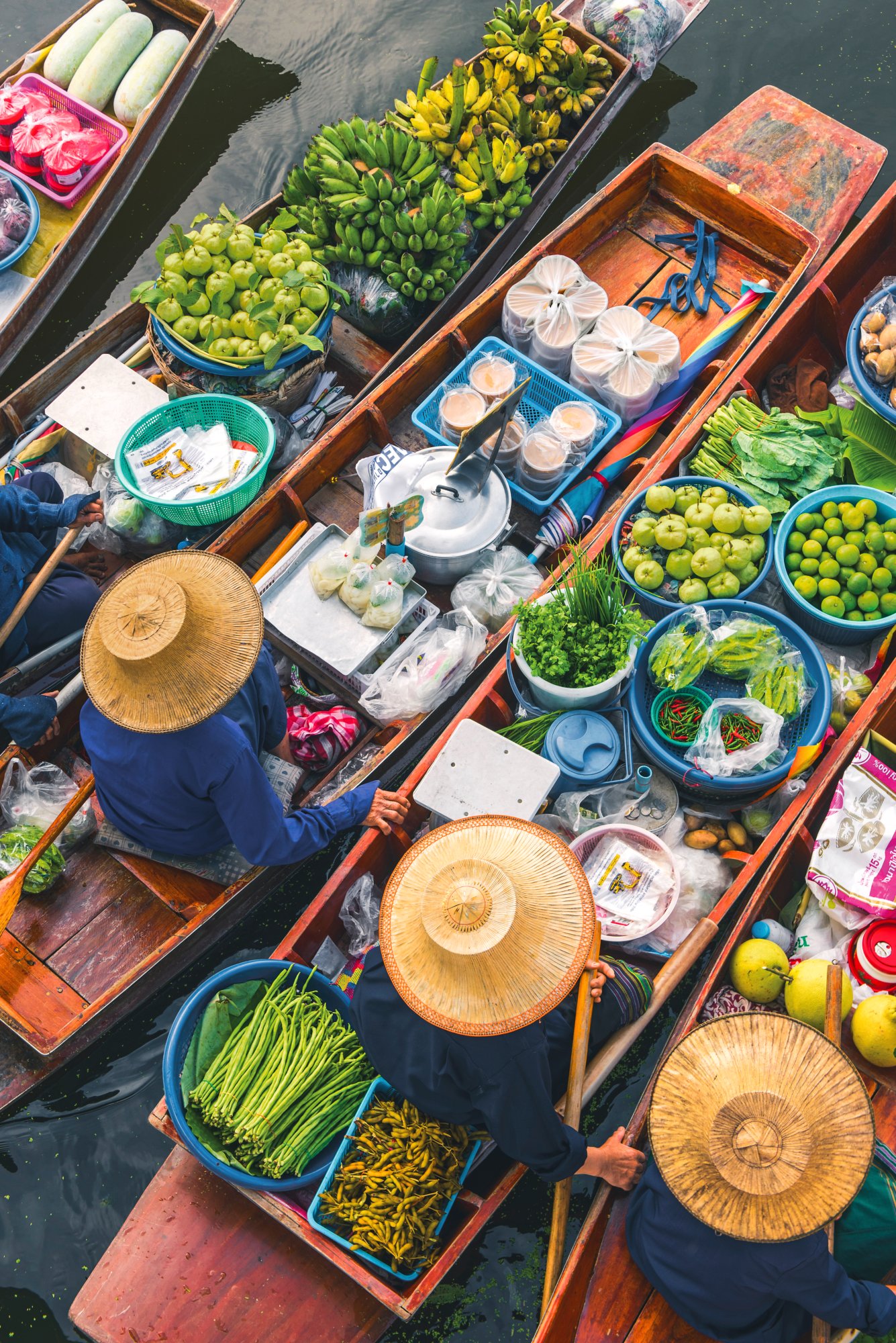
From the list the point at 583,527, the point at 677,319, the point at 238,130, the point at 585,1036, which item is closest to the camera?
the point at 585,1036

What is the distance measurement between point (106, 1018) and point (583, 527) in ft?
9.59

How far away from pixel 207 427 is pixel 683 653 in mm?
2514

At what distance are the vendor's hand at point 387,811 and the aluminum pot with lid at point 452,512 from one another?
1.10 metres

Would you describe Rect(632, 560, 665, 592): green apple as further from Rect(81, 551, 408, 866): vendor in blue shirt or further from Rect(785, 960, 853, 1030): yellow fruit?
Rect(785, 960, 853, 1030): yellow fruit

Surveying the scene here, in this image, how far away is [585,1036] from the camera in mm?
3135

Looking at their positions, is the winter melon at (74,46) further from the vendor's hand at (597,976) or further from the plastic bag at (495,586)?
the vendor's hand at (597,976)

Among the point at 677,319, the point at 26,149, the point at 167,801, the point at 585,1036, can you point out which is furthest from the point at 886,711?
the point at 26,149

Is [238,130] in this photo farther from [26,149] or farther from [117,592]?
[117,592]

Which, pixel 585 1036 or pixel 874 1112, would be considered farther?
pixel 874 1112

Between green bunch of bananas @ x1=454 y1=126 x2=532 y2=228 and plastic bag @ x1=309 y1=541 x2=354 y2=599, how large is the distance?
2289mm

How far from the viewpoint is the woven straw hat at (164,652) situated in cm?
301

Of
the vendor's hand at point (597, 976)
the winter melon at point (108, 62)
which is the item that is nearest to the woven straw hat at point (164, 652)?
the vendor's hand at point (597, 976)

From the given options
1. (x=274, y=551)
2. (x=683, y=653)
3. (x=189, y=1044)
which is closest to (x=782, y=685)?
(x=683, y=653)

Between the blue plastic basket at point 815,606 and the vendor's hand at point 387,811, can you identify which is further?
the blue plastic basket at point 815,606
